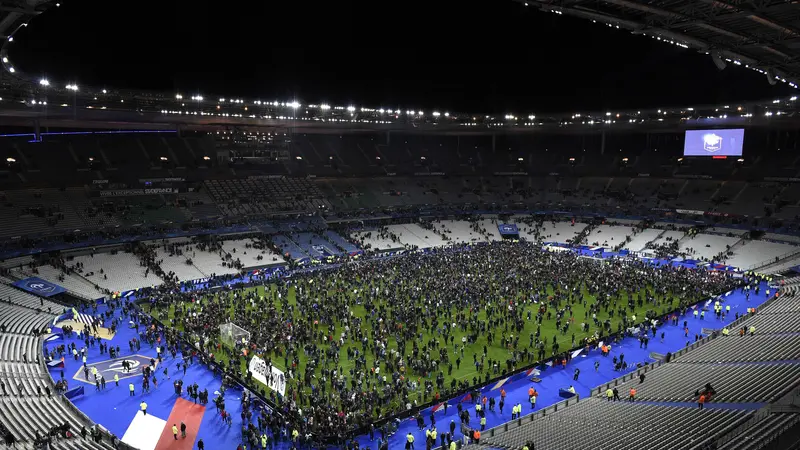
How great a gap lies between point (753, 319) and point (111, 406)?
31869 millimetres

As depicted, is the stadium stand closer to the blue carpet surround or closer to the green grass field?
the blue carpet surround

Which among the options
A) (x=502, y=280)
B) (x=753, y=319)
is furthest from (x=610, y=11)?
(x=502, y=280)

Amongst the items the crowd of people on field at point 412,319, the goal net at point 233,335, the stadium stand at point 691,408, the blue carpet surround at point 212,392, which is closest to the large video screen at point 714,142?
the crowd of people on field at point 412,319

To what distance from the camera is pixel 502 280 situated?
37.9 meters

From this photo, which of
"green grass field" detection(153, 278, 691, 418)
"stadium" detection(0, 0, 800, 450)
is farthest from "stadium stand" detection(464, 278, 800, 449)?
"green grass field" detection(153, 278, 691, 418)

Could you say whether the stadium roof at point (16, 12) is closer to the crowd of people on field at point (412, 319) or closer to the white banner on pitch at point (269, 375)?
the white banner on pitch at point (269, 375)

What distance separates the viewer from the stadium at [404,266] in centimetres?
1745

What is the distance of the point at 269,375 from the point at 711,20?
64.4 ft

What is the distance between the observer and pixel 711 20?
12.8 meters

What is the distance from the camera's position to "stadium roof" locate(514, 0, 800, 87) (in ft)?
39.2

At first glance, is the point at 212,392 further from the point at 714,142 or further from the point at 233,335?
the point at 714,142

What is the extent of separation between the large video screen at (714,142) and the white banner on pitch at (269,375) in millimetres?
56867

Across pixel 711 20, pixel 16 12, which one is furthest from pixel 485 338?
pixel 16 12

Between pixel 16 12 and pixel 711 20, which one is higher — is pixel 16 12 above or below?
above
